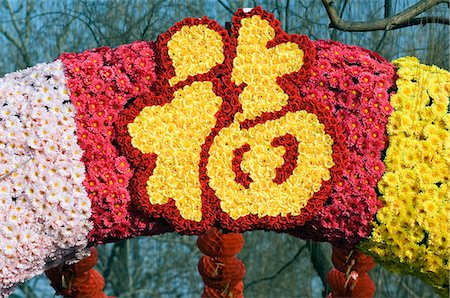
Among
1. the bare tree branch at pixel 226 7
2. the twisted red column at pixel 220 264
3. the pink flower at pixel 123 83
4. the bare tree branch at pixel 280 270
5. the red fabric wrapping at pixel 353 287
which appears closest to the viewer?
the pink flower at pixel 123 83

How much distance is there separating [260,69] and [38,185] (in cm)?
111

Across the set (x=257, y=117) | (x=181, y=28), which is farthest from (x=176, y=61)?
(x=257, y=117)

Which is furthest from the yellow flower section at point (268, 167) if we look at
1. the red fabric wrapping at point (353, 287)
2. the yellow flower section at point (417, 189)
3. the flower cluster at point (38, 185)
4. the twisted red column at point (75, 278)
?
the red fabric wrapping at point (353, 287)

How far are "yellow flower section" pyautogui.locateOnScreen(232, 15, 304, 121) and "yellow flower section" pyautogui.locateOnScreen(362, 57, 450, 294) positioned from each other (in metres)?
0.50

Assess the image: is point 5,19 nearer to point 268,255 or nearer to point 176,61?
point 268,255

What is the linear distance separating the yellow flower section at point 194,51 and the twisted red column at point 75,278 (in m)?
1.19

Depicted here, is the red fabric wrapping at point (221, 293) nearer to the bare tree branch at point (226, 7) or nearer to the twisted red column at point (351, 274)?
the twisted red column at point (351, 274)

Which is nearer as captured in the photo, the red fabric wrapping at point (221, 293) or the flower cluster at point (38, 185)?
the flower cluster at point (38, 185)

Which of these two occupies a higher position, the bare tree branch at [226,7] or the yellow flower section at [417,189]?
the bare tree branch at [226,7]

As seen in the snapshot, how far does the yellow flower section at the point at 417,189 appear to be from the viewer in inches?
171

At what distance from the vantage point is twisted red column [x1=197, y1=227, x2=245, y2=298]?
207 inches

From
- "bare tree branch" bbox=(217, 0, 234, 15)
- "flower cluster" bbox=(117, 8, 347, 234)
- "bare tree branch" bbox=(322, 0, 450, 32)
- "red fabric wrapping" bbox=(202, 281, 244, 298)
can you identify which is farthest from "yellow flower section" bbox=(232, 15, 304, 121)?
"bare tree branch" bbox=(217, 0, 234, 15)

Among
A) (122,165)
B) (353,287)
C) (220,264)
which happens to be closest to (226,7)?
(220,264)

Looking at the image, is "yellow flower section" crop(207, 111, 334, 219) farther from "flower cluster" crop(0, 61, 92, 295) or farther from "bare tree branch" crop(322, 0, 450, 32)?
"bare tree branch" crop(322, 0, 450, 32)
